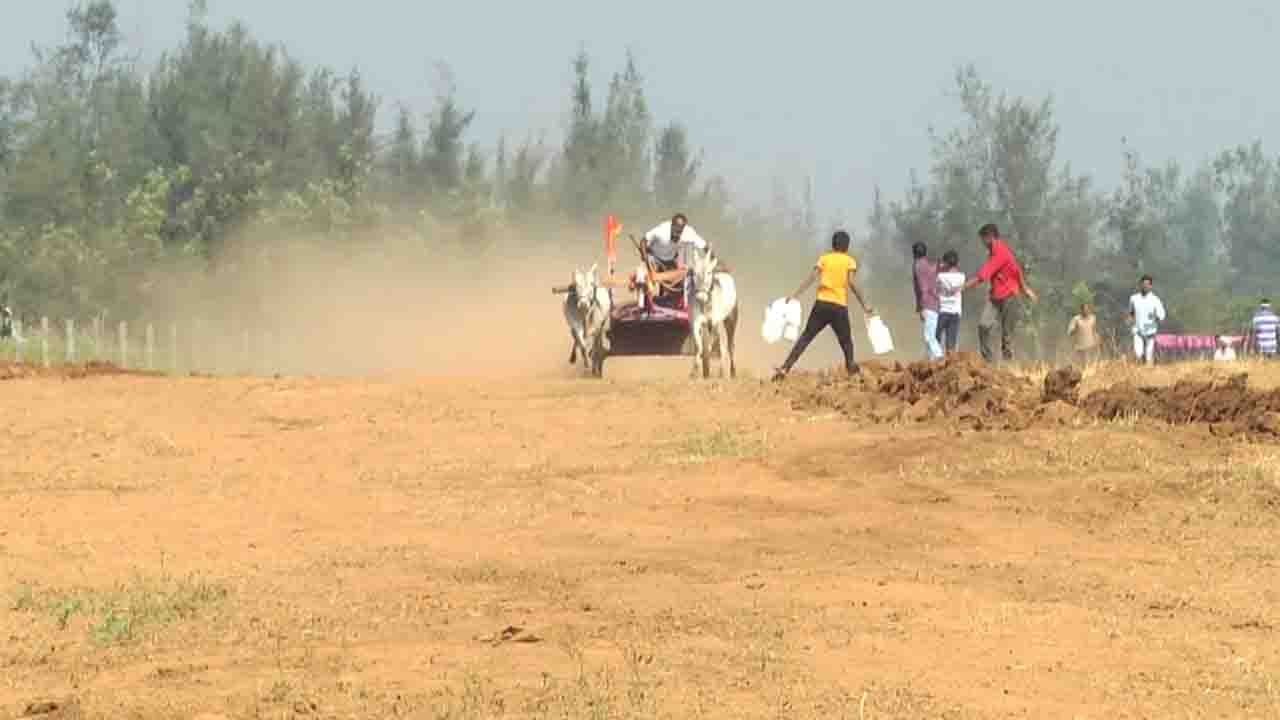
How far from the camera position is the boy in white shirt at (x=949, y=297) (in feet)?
80.3

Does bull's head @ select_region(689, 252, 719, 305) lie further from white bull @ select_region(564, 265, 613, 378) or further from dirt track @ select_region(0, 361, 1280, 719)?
dirt track @ select_region(0, 361, 1280, 719)

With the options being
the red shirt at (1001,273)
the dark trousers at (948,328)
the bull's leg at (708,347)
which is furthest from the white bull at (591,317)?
the red shirt at (1001,273)

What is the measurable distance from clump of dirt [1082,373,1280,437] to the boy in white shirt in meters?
7.19

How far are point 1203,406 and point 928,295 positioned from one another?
27.6 ft

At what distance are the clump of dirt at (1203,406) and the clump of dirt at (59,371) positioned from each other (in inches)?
459

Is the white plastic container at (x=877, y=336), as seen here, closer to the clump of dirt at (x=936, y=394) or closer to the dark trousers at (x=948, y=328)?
the dark trousers at (x=948, y=328)

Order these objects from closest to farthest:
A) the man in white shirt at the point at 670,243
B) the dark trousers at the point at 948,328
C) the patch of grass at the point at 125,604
Result: the patch of grass at the point at 125,604, the dark trousers at the point at 948,328, the man in white shirt at the point at 670,243

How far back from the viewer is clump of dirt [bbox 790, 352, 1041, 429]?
16891 millimetres

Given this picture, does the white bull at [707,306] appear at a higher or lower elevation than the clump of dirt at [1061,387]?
higher

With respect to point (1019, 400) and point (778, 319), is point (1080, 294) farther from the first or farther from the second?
point (1019, 400)

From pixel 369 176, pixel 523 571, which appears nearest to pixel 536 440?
pixel 523 571

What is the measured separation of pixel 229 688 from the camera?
8836 mm

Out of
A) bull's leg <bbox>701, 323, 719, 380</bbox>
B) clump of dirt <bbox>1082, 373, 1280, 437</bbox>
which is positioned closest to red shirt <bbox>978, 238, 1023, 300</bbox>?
bull's leg <bbox>701, 323, 719, 380</bbox>

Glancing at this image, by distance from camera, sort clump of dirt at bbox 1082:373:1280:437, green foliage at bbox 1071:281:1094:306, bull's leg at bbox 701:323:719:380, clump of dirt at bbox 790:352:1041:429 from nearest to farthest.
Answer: clump of dirt at bbox 1082:373:1280:437
clump of dirt at bbox 790:352:1041:429
bull's leg at bbox 701:323:719:380
green foliage at bbox 1071:281:1094:306
